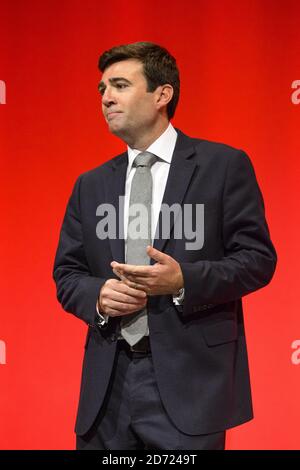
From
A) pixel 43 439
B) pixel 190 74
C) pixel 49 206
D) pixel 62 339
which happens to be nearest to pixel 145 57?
pixel 190 74

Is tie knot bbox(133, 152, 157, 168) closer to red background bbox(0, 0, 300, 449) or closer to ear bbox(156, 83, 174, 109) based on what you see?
ear bbox(156, 83, 174, 109)

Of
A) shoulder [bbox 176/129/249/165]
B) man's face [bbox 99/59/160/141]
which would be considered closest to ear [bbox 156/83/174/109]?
man's face [bbox 99/59/160/141]

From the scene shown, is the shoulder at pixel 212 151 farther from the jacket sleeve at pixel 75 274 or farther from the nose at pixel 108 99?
the jacket sleeve at pixel 75 274

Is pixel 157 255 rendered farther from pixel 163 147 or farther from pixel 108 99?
pixel 108 99

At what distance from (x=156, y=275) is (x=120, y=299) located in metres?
0.13

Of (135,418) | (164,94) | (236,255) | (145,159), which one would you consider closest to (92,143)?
(164,94)

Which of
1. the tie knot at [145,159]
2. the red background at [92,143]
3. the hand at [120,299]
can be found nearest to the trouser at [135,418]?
the hand at [120,299]

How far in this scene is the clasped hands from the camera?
5.68 ft

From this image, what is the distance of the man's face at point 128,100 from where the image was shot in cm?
203

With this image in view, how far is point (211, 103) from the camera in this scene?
295 cm

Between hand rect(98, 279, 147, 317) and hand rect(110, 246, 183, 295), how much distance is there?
0.06 feet

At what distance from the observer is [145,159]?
79.0 inches

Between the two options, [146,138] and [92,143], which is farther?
[92,143]

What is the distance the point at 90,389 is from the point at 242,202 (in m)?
0.62
